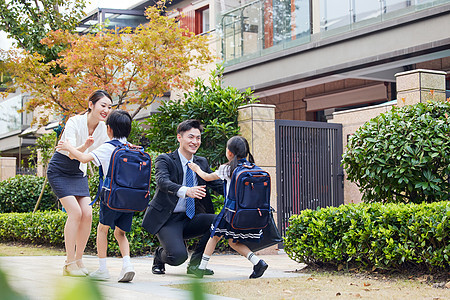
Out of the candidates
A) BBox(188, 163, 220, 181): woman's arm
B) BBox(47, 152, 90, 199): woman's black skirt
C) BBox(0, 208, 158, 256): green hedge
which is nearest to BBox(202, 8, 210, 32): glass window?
BBox(0, 208, 158, 256): green hedge

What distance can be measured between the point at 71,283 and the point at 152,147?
9.44 meters

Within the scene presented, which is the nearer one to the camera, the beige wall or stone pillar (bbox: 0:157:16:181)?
the beige wall

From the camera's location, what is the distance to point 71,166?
18.3 feet

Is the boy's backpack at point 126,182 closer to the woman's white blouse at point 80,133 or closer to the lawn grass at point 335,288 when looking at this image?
the woman's white blouse at point 80,133

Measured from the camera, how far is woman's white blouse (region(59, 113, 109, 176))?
217 inches

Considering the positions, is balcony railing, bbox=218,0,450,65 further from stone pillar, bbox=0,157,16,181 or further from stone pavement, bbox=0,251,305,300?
stone pillar, bbox=0,157,16,181

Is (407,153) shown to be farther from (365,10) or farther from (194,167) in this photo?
(365,10)

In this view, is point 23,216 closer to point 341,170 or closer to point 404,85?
point 341,170

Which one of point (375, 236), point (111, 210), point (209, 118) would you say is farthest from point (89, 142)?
point (209, 118)

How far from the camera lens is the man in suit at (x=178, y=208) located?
18.4 ft

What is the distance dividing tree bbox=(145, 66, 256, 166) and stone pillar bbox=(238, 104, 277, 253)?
21cm

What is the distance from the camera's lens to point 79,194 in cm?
564

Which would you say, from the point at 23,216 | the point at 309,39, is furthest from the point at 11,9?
the point at 309,39

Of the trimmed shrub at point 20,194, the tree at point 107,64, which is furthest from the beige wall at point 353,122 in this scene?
the trimmed shrub at point 20,194
